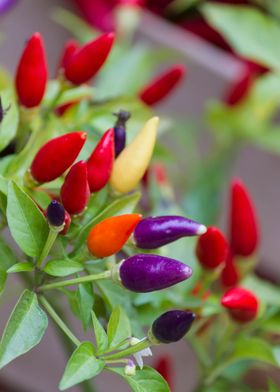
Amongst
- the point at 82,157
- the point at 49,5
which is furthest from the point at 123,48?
the point at 82,157

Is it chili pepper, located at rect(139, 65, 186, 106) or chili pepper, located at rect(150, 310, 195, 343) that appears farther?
chili pepper, located at rect(139, 65, 186, 106)

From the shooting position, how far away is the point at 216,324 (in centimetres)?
77

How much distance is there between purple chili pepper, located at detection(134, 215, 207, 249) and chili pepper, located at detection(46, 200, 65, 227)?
0.06 metres

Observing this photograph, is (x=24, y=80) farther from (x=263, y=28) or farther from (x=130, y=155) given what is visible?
(x=263, y=28)

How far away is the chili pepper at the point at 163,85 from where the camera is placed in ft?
2.39

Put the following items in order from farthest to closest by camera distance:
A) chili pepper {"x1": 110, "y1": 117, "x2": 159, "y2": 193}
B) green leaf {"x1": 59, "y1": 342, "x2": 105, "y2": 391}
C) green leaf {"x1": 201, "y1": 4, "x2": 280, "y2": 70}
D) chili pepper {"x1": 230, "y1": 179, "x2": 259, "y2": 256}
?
green leaf {"x1": 201, "y1": 4, "x2": 280, "y2": 70} < chili pepper {"x1": 230, "y1": 179, "x2": 259, "y2": 256} < chili pepper {"x1": 110, "y1": 117, "x2": 159, "y2": 193} < green leaf {"x1": 59, "y1": 342, "x2": 105, "y2": 391}

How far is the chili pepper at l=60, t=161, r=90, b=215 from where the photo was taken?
0.50m

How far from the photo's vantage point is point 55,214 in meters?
0.48

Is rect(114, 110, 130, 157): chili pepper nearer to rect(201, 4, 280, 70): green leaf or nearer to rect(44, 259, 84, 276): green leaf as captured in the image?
rect(44, 259, 84, 276): green leaf

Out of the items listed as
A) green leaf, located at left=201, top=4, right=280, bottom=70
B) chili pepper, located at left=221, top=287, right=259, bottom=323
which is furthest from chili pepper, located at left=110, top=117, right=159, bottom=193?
green leaf, located at left=201, top=4, right=280, bottom=70

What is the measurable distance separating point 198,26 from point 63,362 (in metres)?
0.65

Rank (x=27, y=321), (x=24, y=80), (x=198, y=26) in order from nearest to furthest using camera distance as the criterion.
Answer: (x=27, y=321)
(x=24, y=80)
(x=198, y=26)

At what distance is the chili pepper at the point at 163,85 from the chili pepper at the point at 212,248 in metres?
0.18

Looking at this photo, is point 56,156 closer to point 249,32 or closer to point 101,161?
point 101,161
